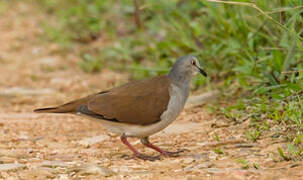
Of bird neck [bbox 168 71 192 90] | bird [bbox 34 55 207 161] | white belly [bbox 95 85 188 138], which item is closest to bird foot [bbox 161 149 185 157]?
bird [bbox 34 55 207 161]

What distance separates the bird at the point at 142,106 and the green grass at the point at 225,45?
47cm

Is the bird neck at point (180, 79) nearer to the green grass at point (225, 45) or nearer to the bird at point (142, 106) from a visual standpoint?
the bird at point (142, 106)

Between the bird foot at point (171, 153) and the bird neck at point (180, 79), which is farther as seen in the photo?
the bird neck at point (180, 79)

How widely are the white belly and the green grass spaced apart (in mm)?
600

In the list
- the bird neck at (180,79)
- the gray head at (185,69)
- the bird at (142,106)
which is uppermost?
the gray head at (185,69)

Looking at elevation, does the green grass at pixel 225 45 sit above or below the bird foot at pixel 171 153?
above

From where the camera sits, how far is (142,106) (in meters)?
4.50

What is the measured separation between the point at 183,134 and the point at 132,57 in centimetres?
312

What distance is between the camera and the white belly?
14.4 feet

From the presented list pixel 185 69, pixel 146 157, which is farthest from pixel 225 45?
pixel 146 157

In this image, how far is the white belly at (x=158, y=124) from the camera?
4402mm

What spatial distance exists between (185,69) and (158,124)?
596mm

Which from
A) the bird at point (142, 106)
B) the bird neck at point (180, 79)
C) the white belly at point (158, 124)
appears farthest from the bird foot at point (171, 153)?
the bird neck at point (180, 79)

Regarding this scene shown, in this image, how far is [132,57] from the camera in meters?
7.98
